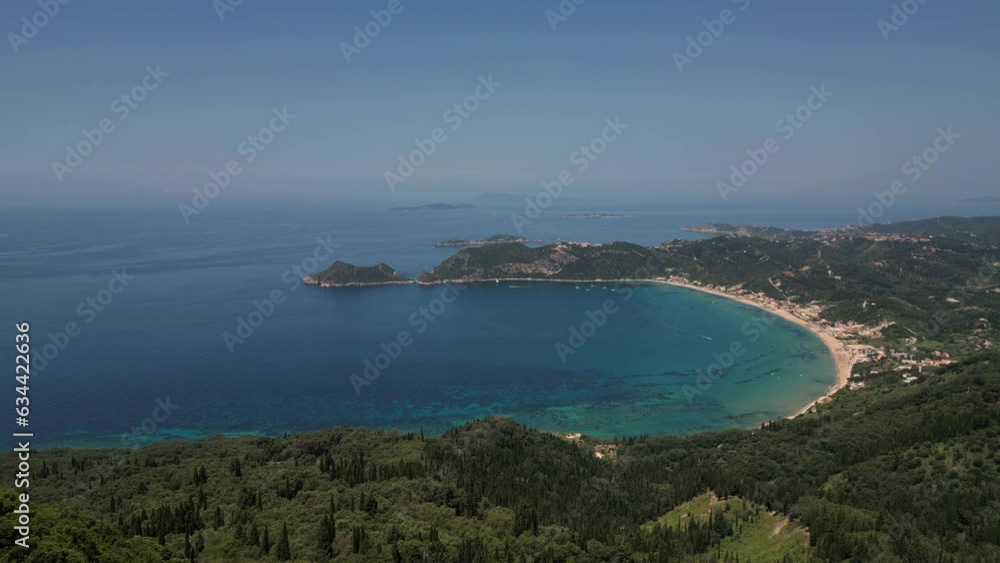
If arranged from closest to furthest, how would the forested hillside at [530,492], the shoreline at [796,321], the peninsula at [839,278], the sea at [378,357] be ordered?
the forested hillside at [530,492], the sea at [378,357], the shoreline at [796,321], the peninsula at [839,278]

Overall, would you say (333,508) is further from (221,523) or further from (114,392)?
(114,392)

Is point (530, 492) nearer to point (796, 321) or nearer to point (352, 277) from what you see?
point (796, 321)

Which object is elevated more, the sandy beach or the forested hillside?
the sandy beach

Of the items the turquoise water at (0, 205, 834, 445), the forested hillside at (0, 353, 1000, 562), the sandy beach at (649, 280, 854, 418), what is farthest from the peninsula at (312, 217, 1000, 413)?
the forested hillside at (0, 353, 1000, 562)

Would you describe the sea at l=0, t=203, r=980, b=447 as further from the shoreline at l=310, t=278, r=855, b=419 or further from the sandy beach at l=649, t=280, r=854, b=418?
the shoreline at l=310, t=278, r=855, b=419

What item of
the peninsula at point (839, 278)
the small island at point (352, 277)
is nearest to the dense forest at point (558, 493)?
the peninsula at point (839, 278)

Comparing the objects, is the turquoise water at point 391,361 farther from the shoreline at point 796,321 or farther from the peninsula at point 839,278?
the peninsula at point 839,278

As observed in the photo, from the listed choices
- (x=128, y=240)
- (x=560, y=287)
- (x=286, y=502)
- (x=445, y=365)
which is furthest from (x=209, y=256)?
(x=286, y=502)
